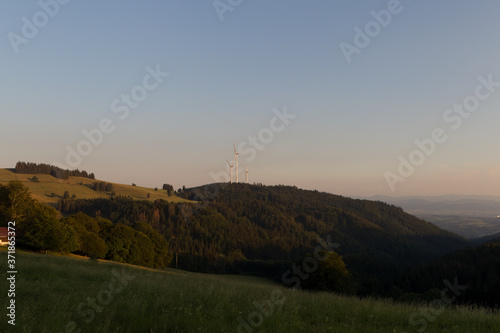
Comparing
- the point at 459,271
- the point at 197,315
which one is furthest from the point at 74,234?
the point at 459,271

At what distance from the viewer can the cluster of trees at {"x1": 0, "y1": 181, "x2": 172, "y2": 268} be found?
50.6 metres

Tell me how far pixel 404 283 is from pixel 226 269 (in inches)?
2673

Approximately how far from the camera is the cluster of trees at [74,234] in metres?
50.6

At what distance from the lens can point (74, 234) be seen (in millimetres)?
54969

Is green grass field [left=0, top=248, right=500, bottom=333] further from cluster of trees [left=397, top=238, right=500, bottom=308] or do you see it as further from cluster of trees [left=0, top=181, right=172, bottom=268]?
cluster of trees [left=397, top=238, right=500, bottom=308]

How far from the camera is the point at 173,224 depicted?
18475 centimetres

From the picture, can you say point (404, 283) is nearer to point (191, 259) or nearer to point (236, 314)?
point (191, 259)

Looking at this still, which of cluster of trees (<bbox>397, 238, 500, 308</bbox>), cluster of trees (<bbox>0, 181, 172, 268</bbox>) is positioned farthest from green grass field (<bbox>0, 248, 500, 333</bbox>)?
cluster of trees (<bbox>397, 238, 500, 308</bbox>)

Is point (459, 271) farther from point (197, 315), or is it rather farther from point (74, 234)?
point (197, 315)

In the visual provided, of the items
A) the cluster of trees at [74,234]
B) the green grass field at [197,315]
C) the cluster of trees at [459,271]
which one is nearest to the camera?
the green grass field at [197,315]

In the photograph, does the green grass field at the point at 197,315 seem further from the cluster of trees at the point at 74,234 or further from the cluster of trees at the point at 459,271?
the cluster of trees at the point at 459,271

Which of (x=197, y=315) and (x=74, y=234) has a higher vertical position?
(x=197, y=315)

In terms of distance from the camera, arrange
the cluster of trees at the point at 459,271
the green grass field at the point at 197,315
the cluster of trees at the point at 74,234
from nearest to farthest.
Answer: the green grass field at the point at 197,315 < the cluster of trees at the point at 74,234 < the cluster of trees at the point at 459,271

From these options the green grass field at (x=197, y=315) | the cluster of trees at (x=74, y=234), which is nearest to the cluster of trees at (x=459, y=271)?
the cluster of trees at (x=74, y=234)
